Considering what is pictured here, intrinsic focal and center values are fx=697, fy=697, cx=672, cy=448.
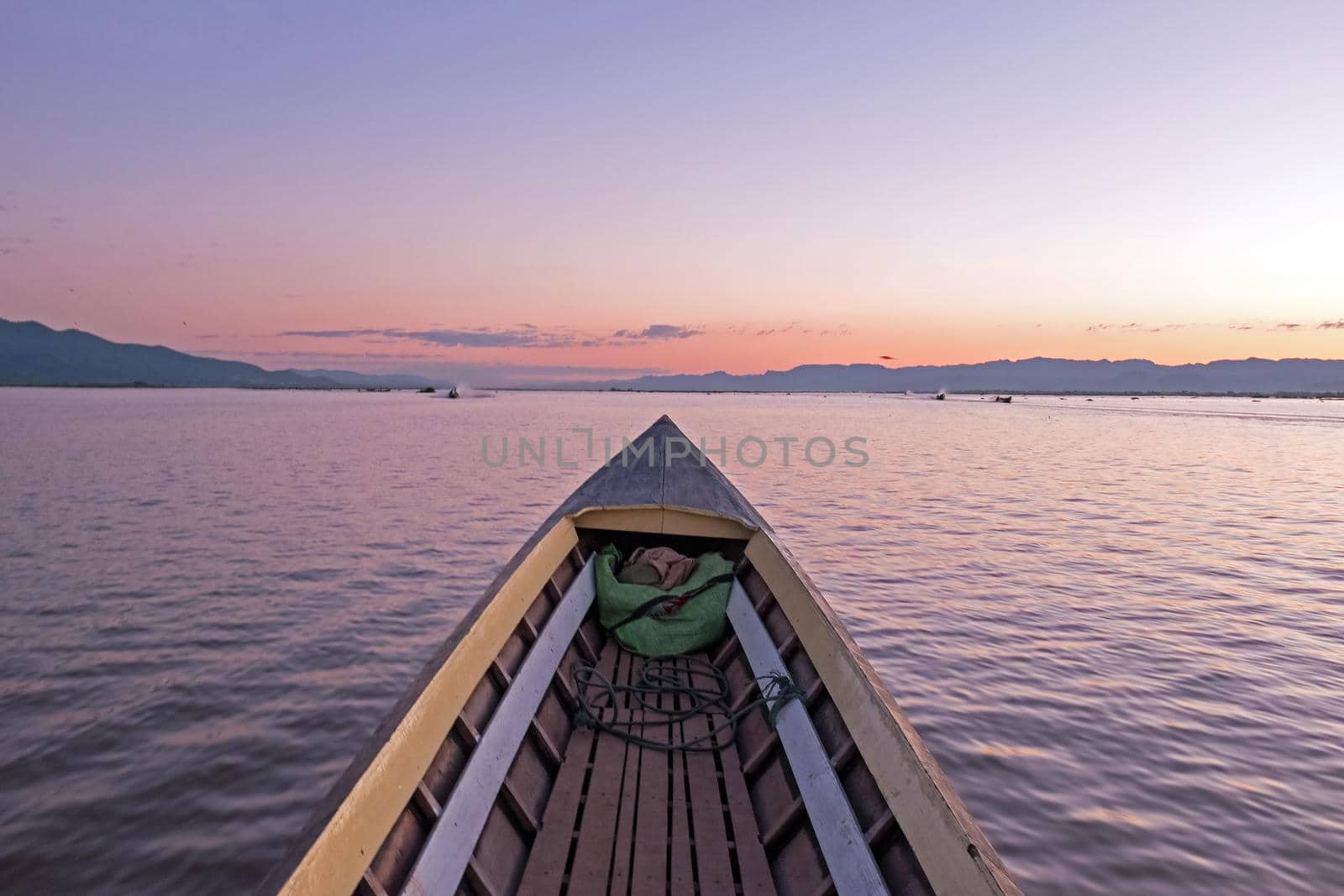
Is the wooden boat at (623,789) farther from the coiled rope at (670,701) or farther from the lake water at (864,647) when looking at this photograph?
the lake water at (864,647)

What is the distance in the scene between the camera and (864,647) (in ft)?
27.7

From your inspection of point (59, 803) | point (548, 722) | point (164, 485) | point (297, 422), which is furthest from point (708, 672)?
point (297, 422)

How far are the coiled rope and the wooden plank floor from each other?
0.29 ft

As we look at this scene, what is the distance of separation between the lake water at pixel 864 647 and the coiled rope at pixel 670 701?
2.16 metres

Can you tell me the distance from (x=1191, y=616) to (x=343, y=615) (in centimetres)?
1189

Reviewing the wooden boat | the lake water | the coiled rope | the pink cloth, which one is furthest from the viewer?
the pink cloth

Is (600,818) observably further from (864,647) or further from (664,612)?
(864,647)

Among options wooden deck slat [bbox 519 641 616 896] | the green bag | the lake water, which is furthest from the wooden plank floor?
the lake water

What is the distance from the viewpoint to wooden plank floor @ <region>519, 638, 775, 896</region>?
3408 mm

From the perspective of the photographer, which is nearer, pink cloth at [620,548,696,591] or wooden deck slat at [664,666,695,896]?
wooden deck slat at [664,666,695,896]

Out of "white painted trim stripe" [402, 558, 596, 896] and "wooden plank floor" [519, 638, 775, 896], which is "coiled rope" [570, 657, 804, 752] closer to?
"wooden plank floor" [519, 638, 775, 896]

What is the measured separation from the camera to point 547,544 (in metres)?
6.09

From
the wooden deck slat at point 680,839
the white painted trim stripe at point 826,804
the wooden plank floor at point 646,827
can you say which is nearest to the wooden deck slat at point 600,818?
the wooden plank floor at point 646,827

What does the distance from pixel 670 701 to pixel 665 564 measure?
1.64 meters
